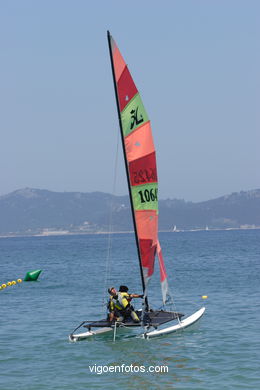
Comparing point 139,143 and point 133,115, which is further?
point 139,143

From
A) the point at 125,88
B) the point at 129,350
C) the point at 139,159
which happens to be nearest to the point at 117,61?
the point at 125,88

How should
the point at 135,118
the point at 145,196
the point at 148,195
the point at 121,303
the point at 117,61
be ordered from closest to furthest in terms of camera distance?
the point at 117,61
the point at 121,303
the point at 135,118
the point at 145,196
the point at 148,195

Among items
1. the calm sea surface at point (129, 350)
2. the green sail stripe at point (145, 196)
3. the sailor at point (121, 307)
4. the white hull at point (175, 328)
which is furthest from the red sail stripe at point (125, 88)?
the white hull at point (175, 328)

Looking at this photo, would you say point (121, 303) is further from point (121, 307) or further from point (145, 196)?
point (145, 196)

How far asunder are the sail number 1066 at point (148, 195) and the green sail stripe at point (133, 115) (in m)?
2.22

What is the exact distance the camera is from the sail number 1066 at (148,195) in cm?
2346

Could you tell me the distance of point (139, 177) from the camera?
23250 millimetres

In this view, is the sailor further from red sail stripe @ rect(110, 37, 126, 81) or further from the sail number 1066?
red sail stripe @ rect(110, 37, 126, 81)

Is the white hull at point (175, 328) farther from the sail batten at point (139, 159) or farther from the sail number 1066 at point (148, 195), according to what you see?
A: the sail number 1066 at point (148, 195)

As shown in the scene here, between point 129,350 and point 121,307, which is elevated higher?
point 121,307

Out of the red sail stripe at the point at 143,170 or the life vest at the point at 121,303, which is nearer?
the life vest at the point at 121,303

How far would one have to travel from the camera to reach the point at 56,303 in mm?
37781

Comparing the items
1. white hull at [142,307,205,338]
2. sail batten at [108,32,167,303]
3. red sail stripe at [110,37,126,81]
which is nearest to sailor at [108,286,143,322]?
white hull at [142,307,205,338]

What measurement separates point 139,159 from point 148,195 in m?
1.45
